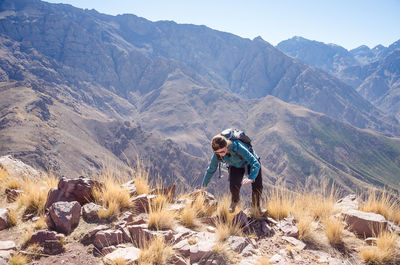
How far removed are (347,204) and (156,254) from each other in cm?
633

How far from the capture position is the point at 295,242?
5.38 meters

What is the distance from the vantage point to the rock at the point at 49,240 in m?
4.81

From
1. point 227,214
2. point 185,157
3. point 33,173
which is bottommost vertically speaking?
point 185,157

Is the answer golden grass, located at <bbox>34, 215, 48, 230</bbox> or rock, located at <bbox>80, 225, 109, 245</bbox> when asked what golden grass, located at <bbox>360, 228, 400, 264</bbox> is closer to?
rock, located at <bbox>80, 225, 109, 245</bbox>

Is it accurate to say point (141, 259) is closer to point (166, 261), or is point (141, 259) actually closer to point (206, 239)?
point (166, 261)

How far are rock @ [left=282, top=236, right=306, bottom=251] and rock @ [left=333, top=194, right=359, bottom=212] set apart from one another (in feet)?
8.01

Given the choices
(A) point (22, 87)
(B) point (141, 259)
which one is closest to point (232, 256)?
(B) point (141, 259)

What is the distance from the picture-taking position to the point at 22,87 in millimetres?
197125

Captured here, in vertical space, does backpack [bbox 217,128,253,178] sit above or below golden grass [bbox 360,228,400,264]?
above

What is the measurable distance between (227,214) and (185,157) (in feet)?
615

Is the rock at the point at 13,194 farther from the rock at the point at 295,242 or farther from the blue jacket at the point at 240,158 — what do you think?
the rock at the point at 295,242

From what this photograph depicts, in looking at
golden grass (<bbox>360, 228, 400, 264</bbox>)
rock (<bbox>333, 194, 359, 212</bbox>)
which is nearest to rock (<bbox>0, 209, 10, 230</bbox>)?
golden grass (<bbox>360, 228, 400, 264</bbox>)

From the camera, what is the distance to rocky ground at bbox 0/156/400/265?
181 inches

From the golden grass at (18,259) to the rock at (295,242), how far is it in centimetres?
488
